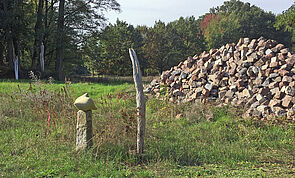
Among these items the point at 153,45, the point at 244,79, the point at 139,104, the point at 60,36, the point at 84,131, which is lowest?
the point at 84,131

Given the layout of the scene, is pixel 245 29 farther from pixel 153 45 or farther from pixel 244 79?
→ pixel 244 79

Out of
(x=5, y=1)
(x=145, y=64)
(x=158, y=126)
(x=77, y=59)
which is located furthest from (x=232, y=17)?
(x=158, y=126)

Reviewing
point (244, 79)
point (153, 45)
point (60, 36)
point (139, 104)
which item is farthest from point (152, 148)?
point (153, 45)

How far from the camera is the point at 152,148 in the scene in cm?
431

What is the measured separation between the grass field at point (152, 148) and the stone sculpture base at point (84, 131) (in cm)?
12

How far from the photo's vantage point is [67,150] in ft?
13.2

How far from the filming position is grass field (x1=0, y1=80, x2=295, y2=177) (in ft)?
11.2

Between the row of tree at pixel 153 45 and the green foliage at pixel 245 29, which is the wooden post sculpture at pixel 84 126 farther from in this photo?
the green foliage at pixel 245 29

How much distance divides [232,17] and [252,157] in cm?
4099

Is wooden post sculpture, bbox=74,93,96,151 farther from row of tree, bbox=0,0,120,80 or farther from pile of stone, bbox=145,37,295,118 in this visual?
row of tree, bbox=0,0,120,80

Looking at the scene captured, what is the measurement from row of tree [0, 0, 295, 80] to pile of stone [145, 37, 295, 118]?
6774mm

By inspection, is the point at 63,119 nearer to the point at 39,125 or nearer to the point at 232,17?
the point at 39,125

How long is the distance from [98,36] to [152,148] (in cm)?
1513

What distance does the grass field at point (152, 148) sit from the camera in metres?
3.41
